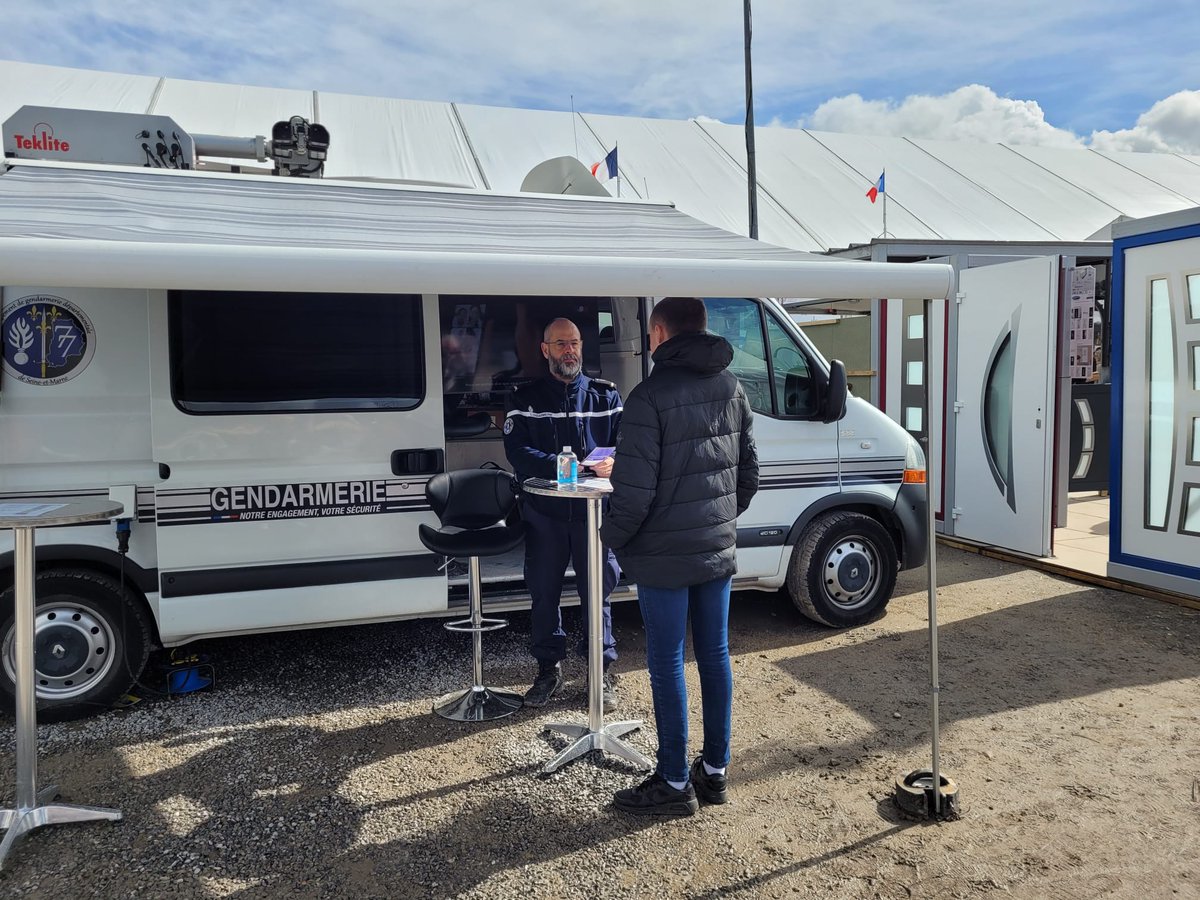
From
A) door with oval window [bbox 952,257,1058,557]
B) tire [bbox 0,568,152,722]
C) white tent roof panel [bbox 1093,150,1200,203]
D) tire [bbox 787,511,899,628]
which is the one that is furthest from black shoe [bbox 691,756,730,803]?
white tent roof panel [bbox 1093,150,1200,203]

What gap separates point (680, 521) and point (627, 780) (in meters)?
1.08

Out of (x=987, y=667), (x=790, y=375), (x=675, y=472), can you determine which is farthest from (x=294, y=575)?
(x=987, y=667)

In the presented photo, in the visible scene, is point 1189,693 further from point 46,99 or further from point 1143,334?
point 46,99

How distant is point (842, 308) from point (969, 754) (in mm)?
9397

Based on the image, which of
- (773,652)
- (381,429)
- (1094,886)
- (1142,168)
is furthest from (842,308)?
(1142,168)

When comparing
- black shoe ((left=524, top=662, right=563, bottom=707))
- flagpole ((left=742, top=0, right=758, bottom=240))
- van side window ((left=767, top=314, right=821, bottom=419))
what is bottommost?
black shoe ((left=524, top=662, right=563, bottom=707))

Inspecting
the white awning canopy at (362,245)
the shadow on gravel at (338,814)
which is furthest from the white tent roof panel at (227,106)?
the shadow on gravel at (338,814)

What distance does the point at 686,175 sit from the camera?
47.4 ft

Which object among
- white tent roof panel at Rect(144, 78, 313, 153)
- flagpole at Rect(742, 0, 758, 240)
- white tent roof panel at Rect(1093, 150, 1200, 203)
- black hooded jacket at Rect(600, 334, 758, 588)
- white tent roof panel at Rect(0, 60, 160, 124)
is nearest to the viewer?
black hooded jacket at Rect(600, 334, 758, 588)

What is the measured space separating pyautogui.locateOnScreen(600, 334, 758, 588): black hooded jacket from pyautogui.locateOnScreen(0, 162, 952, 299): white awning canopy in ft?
0.89

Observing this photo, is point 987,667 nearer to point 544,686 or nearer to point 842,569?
point 842,569

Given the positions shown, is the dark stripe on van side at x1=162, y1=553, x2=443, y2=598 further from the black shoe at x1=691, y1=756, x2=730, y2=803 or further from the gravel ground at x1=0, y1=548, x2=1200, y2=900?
the black shoe at x1=691, y1=756, x2=730, y2=803

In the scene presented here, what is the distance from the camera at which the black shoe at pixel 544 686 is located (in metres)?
3.96

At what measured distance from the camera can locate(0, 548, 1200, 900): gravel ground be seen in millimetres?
2684
